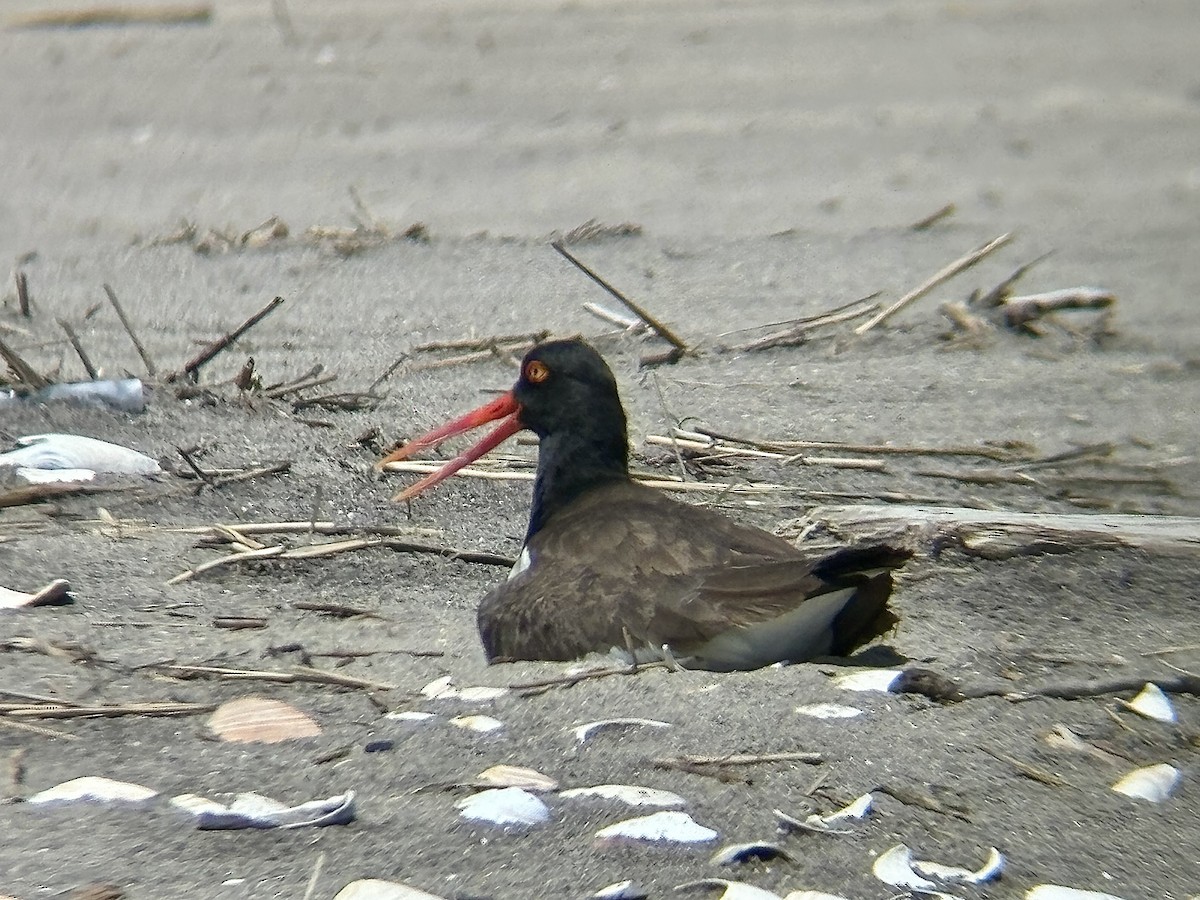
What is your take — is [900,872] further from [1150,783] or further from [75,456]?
[75,456]

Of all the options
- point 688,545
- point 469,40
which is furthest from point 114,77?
point 688,545

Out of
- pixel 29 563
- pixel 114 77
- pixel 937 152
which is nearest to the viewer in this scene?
pixel 29 563

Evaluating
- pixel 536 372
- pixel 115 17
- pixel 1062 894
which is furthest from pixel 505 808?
pixel 115 17

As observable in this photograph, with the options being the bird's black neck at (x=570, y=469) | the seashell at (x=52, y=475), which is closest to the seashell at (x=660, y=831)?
the bird's black neck at (x=570, y=469)

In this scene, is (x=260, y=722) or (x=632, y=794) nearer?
(x=632, y=794)

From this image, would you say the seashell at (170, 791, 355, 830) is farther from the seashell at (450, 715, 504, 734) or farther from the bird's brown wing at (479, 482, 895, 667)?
the bird's brown wing at (479, 482, 895, 667)

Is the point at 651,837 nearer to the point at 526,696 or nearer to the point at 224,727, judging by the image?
the point at 526,696

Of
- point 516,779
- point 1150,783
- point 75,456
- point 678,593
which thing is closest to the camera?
point 516,779

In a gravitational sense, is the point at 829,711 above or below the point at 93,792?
below
